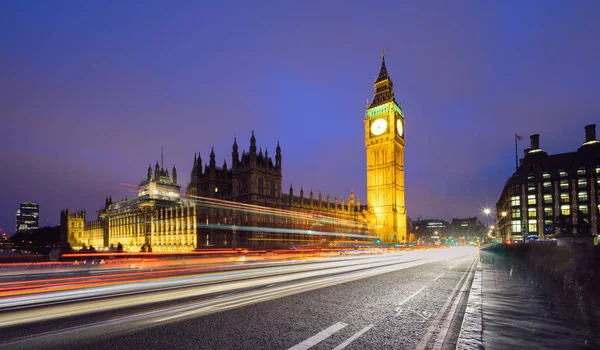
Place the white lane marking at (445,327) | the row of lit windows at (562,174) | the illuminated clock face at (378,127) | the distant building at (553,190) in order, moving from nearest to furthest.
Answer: the white lane marking at (445,327) < the distant building at (553,190) < the row of lit windows at (562,174) < the illuminated clock face at (378,127)

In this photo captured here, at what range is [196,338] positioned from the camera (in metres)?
6.74

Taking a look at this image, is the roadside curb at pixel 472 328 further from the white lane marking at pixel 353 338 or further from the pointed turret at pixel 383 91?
the pointed turret at pixel 383 91

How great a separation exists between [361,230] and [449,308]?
295ft

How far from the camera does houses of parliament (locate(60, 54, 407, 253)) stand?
213 ft

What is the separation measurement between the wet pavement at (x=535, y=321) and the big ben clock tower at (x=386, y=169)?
3549 inches

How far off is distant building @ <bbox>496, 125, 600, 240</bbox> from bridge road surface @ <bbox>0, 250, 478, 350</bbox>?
306 ft

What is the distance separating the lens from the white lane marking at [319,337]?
6191 millimetres

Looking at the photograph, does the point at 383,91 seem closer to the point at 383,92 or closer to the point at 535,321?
the point at 383,92

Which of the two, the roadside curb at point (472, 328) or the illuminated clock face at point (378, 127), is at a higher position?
the illuminated clock face at point (378, 127)

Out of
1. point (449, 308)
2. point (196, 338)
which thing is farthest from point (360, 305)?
point (196, 338)

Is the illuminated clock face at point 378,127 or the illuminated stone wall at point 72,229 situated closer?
the illuminated clock face at point 378,127

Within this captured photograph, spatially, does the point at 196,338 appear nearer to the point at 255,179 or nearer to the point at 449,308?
the point at 449,308

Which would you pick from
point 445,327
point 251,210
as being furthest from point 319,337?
point 251,210

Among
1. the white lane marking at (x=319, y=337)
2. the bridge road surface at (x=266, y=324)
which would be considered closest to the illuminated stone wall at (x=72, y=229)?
the bridge road surface at (x=266, y=324)
